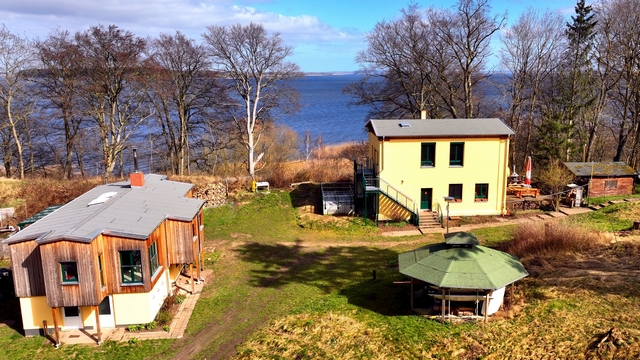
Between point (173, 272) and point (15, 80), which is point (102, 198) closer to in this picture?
point (173, 272)

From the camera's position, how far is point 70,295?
15.1m

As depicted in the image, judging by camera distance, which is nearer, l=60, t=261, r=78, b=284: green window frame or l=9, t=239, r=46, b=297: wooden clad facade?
l=60, t=261, r=78, b=284: green window frame

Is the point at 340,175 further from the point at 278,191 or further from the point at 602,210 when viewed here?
the point at 602,210

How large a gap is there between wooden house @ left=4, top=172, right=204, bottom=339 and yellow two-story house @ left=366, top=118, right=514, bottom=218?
14.5 m

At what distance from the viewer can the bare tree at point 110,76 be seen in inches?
1244

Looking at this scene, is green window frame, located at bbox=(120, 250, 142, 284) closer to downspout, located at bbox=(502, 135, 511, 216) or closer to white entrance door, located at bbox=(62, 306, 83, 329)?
white entrance door, located at bbox=(62, 306, 83, 329)

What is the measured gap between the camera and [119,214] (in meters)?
17.1

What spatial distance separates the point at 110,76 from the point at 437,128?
23.8m

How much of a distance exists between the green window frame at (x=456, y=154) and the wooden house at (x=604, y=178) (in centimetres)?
871

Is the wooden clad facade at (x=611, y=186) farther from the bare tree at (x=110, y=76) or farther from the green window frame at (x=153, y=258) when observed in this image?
the bare tree at (x=110, y=76)

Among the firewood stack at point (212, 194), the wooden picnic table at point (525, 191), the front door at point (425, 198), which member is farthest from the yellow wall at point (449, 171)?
the firewood stack at point (212, 194)

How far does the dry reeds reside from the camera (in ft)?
67.6

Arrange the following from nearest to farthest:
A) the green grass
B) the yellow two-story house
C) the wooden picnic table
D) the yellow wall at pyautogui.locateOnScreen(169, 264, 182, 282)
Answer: the yellow wall at pyautogui.locateOnScreen(169, 264, 182, 282) → the green grass → the yellow two-story house → the wooden picnic table

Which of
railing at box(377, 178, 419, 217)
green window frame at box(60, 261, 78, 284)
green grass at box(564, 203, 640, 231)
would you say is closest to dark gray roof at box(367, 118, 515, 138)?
railing at box(377, 178, 419, 217)
